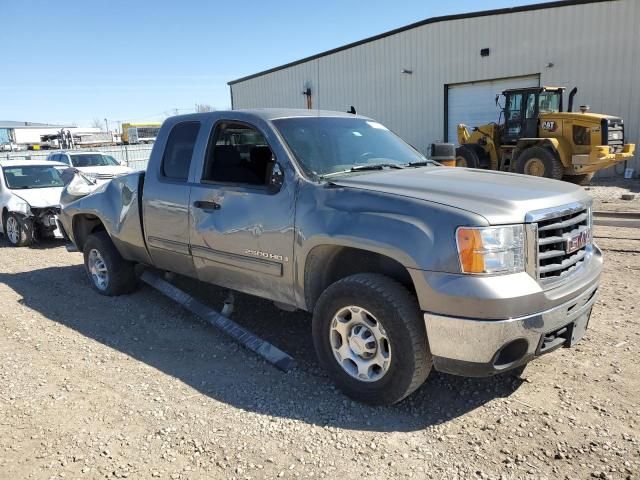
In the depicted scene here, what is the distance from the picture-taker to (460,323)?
2.89 meters

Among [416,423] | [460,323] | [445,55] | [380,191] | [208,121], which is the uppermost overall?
[445,55]

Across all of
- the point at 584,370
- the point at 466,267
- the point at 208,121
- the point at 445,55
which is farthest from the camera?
the point at 445,55

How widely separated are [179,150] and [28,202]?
6.23m

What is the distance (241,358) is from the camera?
4.24 m

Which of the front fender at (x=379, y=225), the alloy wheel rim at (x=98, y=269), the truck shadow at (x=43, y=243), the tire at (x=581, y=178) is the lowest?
the truck shadow at (x=43, y=243)

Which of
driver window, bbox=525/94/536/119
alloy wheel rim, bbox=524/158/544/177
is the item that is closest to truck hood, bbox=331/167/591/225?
alloy wheel rim, bbox=524/158/544/177

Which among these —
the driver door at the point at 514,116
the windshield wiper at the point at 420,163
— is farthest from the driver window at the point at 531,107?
the windshield wiper at the point at 420,163

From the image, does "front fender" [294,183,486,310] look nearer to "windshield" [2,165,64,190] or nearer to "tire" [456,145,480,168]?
"windshield" [2,165,64,190]

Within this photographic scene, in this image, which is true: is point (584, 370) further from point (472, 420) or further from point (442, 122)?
point (442, 122)

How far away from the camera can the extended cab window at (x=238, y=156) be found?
4.10 metres

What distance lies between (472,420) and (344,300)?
3.53ft

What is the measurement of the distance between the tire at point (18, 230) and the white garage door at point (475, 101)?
57.8 ft

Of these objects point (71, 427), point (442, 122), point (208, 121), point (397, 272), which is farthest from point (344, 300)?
point (442, 122)

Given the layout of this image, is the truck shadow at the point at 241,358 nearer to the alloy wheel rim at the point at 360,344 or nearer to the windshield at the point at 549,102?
the alloy wheel rim at the point at 360,344
